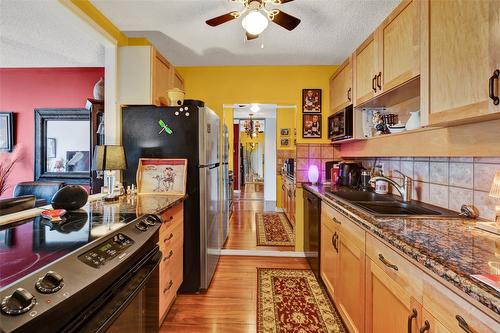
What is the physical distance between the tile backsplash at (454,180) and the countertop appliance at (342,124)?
575 millimetres

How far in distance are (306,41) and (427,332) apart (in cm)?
254

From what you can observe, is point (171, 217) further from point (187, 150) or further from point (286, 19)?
point (286, 19)

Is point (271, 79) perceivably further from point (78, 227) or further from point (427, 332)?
point (427, 332)

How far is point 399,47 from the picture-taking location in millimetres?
1678

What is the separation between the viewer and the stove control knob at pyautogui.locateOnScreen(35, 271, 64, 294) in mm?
655

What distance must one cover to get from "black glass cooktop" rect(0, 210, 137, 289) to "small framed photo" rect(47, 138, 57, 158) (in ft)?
7.79

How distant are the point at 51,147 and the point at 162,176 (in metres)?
2.02

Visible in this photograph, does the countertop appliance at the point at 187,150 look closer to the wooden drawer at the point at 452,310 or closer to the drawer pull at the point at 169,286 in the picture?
the drawer pull at the point at 169,286

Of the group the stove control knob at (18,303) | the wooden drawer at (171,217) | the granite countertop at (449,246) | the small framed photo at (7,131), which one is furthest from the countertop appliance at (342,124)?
the small framed photo at (7,131)

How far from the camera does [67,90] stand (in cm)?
326

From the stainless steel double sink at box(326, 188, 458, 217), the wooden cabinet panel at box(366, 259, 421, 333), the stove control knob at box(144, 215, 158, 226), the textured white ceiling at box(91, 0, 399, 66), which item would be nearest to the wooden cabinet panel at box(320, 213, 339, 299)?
the stainless steel double sink at box(326, 188, 458, 217)

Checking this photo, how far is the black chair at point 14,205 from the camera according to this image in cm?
135

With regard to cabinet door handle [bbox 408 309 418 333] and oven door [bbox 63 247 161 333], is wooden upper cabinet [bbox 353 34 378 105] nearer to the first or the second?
cabinet door handle [bbox 408 309 418 333]

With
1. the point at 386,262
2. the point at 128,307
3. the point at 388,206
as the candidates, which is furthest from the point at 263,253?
the point at 128,307
